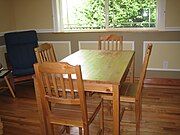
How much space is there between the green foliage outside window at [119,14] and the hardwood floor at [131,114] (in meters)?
1.22

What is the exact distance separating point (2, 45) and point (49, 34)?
2.95ft

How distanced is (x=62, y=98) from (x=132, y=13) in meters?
2.69

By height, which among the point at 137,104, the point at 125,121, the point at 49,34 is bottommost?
the point at 125,121

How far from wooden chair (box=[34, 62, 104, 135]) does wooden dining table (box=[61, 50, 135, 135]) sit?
7.3 inches

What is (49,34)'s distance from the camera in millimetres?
4484

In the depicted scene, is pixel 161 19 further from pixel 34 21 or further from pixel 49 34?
pixel 34 21

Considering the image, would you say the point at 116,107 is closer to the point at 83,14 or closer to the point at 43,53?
the point at 43,53

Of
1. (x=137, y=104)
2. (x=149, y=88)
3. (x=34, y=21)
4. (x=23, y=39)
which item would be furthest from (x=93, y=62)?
(x=34, y=21)

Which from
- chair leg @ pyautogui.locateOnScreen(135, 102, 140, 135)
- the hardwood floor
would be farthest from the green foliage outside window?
chair leg @ pyautogui.locateOnScreen(135, 102, 140, 135)

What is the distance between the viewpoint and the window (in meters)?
4.05

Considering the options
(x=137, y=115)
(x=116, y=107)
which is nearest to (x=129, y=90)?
(x=137, y=115)

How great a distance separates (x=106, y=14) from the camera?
4.25 meters

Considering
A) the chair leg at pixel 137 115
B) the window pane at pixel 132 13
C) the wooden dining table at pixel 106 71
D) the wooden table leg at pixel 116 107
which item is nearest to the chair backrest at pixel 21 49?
the wooden dining table at pixel 106 71

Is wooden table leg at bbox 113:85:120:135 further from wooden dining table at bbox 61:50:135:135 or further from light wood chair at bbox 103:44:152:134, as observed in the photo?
light wood chair at bbox 103:44:152:134
